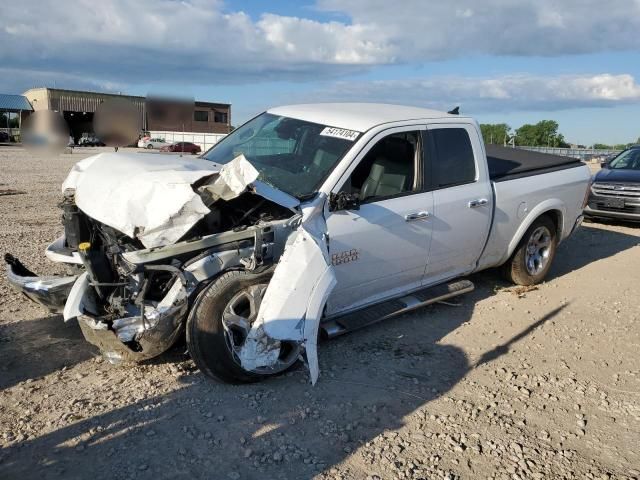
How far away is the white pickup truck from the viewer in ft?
12.2

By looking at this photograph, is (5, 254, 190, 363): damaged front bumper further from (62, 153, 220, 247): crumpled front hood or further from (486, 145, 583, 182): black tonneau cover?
(486, 145, 583, 182): black tonneau cover

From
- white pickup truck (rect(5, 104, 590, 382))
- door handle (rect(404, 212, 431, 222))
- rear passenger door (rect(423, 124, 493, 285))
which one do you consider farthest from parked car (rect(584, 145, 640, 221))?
door handle (rect(404, 212, 431, 222))

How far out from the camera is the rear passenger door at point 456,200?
16.9ft

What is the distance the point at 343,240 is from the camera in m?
4.34

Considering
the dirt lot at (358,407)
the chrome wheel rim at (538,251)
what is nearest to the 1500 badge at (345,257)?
the dirt lot at (358,407)

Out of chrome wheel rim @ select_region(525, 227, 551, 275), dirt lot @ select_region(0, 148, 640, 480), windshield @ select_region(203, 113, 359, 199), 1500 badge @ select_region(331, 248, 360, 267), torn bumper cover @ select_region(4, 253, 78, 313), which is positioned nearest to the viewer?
dirt lot @ select_region(0, 148, 640, 480)

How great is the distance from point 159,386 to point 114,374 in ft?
1.36

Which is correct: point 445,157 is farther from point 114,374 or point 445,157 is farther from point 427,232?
point 114,374

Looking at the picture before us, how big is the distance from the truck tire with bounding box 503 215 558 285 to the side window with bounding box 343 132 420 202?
2.09 m

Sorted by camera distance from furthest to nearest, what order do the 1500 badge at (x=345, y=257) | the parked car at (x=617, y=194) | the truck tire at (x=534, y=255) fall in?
the parked car at (x=617, y=194) < the truck tire at (x=534, y=255) < the 1500 badge at (x=345, y=257)

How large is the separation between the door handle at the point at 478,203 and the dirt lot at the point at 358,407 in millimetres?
1140

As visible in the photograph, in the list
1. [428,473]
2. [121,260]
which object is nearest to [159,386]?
[121,260]

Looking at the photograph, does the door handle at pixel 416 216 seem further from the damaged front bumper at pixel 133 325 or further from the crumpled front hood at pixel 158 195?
the damaged front bumper at pixel 133 325

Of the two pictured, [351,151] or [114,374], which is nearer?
[114,374]
